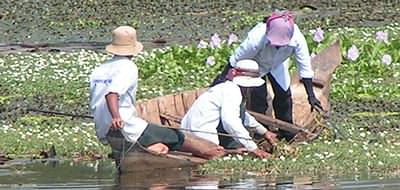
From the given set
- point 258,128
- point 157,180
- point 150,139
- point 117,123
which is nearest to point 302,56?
point 258,128

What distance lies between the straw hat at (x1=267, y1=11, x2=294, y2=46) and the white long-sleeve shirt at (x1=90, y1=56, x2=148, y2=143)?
175 centimetres

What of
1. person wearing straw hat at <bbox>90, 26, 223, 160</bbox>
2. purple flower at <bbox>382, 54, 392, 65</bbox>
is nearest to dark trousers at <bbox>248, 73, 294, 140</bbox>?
person wearing straw hat at <bbox>90, 26, 223, 160</bbox>

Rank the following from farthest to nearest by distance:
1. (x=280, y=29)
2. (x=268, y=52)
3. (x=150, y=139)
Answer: (x=268, y=52)
(x=280, y=29)
(x=150, y=139)

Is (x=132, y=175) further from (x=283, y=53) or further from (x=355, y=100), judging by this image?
(x=355, y=100)

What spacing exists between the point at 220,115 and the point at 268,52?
3.89 feet

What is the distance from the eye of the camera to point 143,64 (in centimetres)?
2172

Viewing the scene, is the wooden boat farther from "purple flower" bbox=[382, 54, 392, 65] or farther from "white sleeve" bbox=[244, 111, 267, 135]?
"purple flower" bbox=[382, 54, 392, 65]

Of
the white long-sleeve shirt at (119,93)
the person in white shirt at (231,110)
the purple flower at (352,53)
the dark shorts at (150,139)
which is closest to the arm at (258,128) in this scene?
the person in white shirt at (231,110)

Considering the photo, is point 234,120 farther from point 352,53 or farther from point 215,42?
point 215,42

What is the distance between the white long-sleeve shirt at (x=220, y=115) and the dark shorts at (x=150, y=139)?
325mm

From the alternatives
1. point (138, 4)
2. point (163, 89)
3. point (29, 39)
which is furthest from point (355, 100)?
point (138, 4)

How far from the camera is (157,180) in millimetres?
13195

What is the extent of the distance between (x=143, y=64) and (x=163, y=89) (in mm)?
1888

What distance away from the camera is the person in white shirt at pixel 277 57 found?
1434 cm
